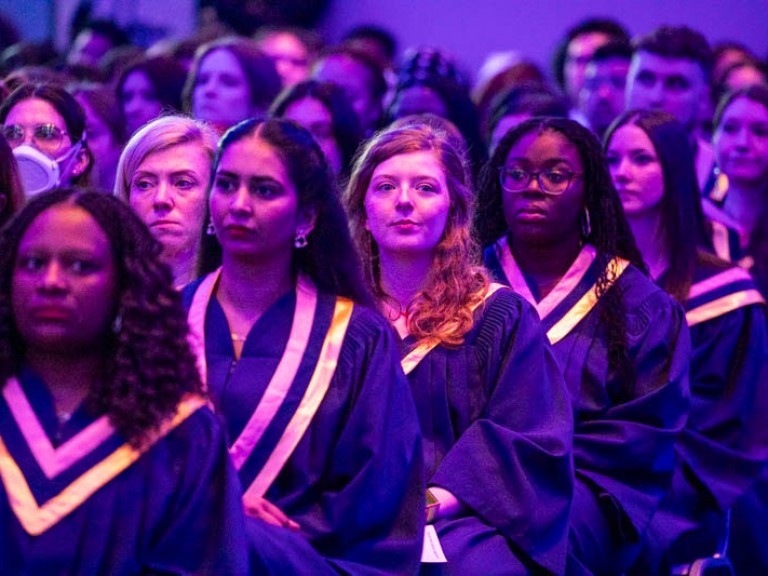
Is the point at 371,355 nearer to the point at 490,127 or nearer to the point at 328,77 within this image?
the point at 490,127

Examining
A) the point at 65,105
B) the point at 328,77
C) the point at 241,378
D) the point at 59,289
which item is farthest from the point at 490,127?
the point at 59,289

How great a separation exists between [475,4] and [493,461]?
7.13 meters

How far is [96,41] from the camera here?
940cm

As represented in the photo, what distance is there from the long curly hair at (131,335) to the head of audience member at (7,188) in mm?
1120

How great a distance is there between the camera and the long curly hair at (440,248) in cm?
459

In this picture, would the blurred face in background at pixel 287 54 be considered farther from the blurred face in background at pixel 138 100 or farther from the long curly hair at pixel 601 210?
the long curly hair at pixel 601 210

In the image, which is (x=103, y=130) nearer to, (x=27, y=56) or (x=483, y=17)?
(x=27, y=56)

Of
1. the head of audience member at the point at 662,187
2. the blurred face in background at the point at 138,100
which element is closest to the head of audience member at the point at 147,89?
the blurred face in background at the point at 138,100

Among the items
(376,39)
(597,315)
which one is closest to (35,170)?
(597,315)

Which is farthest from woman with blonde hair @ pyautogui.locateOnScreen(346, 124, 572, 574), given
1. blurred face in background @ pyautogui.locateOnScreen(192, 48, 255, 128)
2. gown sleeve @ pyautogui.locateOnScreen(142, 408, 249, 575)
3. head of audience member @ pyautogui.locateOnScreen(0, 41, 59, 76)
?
head of audience member @ pyautogui.locateOnScreen(0, 41, 59, 76)

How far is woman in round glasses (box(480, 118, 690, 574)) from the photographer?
16.1 feet

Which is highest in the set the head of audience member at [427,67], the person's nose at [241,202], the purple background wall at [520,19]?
the purple background wall at [520,19]

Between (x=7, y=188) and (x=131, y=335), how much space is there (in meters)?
1.32

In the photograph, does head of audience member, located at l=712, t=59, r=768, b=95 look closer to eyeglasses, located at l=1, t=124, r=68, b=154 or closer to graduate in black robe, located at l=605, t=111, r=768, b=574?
graduate in black robe, located at l=605, t=111, r=768, b=574
